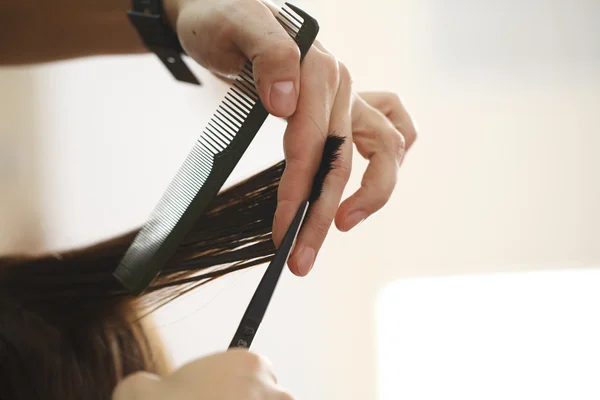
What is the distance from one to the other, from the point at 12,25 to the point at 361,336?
1.15 metres

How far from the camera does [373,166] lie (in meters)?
0.74

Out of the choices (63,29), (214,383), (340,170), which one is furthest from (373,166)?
(63,29)

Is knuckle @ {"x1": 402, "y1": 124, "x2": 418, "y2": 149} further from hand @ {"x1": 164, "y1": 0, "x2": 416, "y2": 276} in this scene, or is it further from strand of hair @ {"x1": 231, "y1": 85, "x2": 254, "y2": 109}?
strand of hair @ {"x1": 231, "y1": 85, "x2": 254, "y2": 109}

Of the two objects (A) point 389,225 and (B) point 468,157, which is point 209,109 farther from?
(B) point 468,157

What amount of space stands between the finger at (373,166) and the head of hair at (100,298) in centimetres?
10

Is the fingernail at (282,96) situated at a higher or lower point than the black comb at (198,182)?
higher

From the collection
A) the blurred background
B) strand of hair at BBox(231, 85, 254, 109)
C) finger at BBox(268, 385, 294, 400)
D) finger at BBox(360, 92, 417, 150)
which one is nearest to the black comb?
strand of hair at BBox(231, 85, 254, 109)

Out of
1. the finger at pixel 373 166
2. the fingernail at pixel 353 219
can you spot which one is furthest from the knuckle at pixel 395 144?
the fingernail at pixel 353 219

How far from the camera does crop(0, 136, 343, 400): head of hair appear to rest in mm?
573

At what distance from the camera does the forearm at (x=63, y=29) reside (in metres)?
0.88

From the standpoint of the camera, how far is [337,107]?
24.9 inches

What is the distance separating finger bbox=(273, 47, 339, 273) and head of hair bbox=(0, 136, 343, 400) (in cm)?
2

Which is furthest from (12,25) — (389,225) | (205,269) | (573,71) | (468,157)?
(573,71)

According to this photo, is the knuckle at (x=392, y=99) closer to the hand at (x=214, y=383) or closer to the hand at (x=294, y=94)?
the hand at (x=294, y=94)
